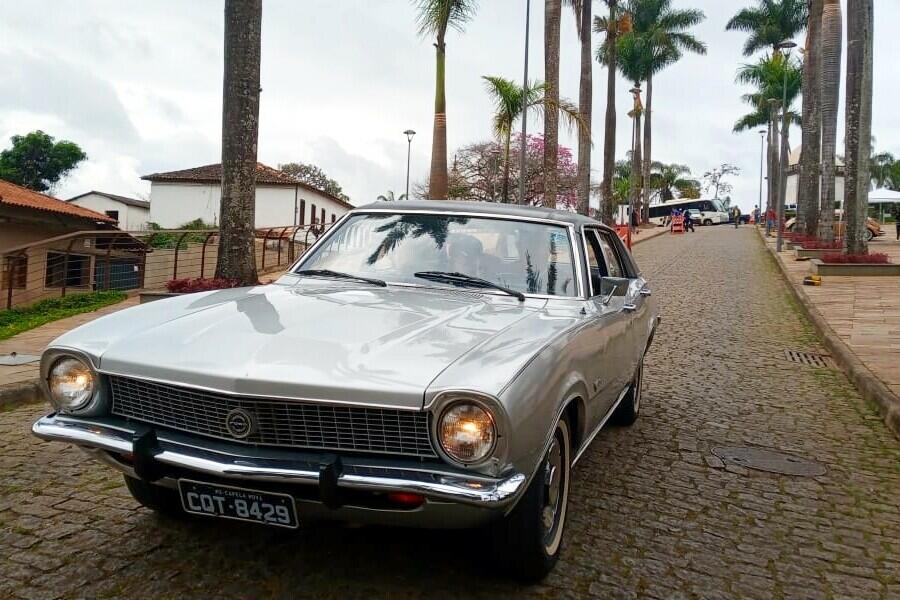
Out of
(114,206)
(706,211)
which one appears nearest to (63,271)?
(114,206)

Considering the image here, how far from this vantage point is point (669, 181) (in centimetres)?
9488

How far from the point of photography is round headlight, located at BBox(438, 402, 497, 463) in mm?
2639

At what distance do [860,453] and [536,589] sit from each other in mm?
3423

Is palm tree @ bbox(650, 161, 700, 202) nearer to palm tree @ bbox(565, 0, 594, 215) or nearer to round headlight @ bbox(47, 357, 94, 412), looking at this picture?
palm tree @ bbox(565, 0, 594, 215)

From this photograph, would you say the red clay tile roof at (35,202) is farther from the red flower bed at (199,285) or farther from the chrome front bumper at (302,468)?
the chrome front bumper at (302,468)

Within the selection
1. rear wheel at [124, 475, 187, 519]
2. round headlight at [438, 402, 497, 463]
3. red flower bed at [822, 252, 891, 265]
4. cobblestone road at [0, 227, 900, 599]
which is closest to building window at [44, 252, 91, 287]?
cobblestone road at [0, 227, 900, 599]

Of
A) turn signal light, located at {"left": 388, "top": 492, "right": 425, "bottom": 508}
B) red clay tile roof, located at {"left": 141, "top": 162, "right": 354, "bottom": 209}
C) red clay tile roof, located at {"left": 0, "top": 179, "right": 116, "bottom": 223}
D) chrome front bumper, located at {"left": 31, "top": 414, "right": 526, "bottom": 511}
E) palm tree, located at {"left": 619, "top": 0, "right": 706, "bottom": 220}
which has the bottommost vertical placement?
turn signal light, located at {"left": 388, "top": 492, "right": 425, "bottom": 508}

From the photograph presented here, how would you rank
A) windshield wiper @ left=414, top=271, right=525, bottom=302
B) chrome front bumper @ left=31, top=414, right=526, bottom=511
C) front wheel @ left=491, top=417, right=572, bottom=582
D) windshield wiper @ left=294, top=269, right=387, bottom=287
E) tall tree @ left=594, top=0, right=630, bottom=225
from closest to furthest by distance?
chrome front bumper @ left=31, top=414, right=526, bottom=511
front wheel @ left=491, top=417, right=572, bottom=582
windshield wiper @ left=414, top=271, right=525, bottom=302
windshield wiper @ left=294, top=269, right=387, bottom=287
tall tree @ left=594, top=0, right=630, bottom=225

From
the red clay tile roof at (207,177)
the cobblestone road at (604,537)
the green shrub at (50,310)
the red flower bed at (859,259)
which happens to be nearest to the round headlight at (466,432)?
the cobblestone road at (604,537)

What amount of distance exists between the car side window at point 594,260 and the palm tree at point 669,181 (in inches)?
3629

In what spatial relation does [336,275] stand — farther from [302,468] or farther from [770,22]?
[770,22]

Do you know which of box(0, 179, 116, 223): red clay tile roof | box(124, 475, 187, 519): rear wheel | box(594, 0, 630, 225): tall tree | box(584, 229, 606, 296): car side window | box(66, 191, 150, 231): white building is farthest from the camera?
box(66, 191, 150, 231): white building

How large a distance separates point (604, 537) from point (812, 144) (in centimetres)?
2773

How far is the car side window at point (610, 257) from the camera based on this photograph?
16.8ft
